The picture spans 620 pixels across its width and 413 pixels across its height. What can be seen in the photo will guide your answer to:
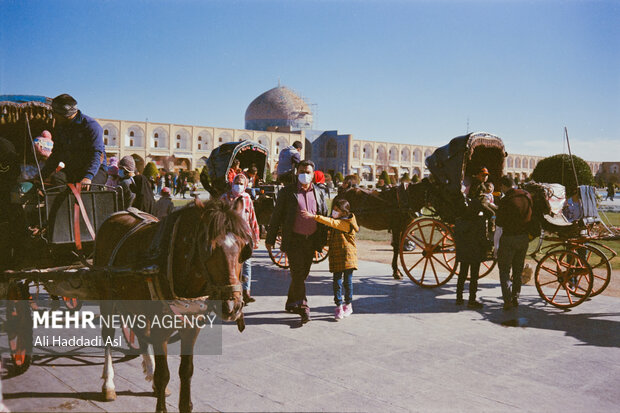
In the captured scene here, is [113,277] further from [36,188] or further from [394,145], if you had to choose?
[394,145]

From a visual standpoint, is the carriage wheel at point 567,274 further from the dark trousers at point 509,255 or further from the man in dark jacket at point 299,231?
the man in dark jacket at point 299,231

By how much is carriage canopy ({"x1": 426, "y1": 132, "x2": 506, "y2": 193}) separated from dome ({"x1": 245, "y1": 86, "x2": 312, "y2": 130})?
6444 centimetres

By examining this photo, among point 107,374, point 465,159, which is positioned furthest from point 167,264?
point 465,159

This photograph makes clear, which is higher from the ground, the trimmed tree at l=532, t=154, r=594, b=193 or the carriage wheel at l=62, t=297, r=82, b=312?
the trimmed tree at l=532, t=154, r=594, b=193

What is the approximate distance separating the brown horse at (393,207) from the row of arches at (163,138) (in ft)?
165

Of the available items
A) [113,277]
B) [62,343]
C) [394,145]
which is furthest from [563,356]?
[394,145]

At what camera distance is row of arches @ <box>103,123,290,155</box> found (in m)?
58.0

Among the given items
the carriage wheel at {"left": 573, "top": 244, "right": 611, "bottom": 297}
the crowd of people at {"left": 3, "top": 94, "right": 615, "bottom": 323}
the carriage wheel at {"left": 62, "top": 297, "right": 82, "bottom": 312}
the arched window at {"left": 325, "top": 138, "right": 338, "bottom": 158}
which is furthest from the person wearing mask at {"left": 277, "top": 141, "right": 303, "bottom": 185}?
the arched window at {"left": 325, "top": 138, "right": 338, "bottom": 158}

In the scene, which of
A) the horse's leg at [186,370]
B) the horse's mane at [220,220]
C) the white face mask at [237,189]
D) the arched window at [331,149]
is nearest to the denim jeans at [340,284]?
the white face mask at [237,189]

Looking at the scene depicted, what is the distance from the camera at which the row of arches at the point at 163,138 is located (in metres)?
58.0

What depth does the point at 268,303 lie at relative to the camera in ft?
22.6

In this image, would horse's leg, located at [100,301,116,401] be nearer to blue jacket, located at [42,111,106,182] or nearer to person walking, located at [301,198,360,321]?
blue jacket, located at [42,111,106,182]

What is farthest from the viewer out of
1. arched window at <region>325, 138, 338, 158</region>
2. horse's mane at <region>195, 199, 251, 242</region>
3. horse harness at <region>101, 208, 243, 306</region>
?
arched window at <region>325, 138, 338, 158</region>

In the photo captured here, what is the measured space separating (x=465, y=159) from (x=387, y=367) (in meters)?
4.03
